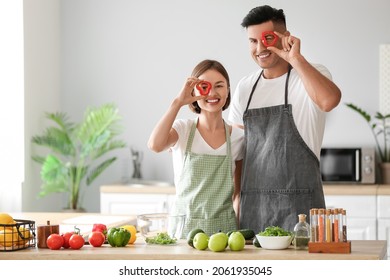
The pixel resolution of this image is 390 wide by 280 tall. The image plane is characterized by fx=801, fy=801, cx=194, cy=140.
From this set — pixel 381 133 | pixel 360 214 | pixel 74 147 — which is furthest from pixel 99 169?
pixel 381 133

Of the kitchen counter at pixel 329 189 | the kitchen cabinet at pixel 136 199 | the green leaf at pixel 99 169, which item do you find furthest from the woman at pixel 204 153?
the green leaf at pixel 99 169

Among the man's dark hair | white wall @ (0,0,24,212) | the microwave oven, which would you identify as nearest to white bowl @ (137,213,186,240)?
the man's dark hair

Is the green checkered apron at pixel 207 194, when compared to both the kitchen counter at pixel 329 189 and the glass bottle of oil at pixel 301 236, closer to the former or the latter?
the glass bottle of oil at pixel 301 236

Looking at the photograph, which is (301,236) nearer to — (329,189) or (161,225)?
(161,225)

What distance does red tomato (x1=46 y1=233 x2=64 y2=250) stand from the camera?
2771mm

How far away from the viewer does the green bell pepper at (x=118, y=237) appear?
282 cm

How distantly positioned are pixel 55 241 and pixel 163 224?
400 millimetres

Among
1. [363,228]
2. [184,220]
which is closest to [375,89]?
[363,228]

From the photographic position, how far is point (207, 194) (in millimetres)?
3119

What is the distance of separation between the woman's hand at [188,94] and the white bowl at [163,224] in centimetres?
44

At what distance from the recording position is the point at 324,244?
2.60 m

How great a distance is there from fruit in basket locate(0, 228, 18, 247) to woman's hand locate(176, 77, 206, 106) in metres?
0.79

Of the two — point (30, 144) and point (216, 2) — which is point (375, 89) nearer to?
point (216, 2)
